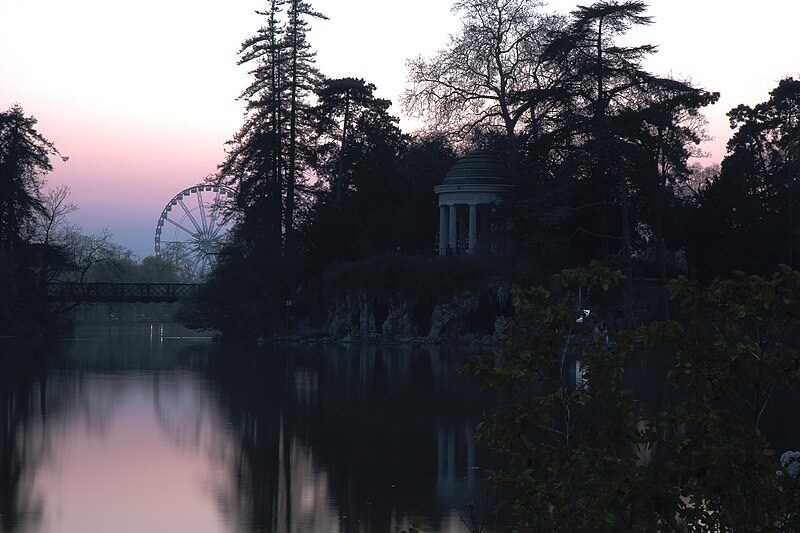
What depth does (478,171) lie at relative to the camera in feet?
199

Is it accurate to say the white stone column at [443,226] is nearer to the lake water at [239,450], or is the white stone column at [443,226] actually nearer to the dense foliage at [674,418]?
the lake water at [239,450]

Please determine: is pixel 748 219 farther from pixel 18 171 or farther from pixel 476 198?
pixel 18 171

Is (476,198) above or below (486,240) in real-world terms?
above

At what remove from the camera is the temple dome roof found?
199 ft

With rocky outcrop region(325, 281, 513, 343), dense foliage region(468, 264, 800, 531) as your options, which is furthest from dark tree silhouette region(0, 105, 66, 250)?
dense foliage region(468, 264, 800, 531)

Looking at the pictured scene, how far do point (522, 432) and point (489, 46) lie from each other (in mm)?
55596

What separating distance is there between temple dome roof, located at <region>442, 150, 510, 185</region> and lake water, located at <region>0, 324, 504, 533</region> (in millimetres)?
21162

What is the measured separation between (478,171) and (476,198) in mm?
1426

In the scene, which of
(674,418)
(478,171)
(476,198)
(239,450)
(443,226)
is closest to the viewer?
(674,418)

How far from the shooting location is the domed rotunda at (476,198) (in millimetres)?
59000

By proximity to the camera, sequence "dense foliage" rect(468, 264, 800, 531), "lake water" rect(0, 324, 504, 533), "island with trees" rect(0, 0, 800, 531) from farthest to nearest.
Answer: "island with trees" rect(0, 0, 800, 531) → "lake water" rect(0, 324, 504, 533) → "dense foliage" rect(468, 264, 800, 531)

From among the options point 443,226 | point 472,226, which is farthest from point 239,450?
point 443,226

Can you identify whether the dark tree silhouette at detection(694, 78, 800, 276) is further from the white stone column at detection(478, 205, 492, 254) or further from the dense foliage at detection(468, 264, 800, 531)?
the dense foliage at detection(468, 264, 800, 531)

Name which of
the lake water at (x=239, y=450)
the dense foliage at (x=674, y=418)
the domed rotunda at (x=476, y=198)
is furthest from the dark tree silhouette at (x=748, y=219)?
the dense foliage at (x=674, y=418)
